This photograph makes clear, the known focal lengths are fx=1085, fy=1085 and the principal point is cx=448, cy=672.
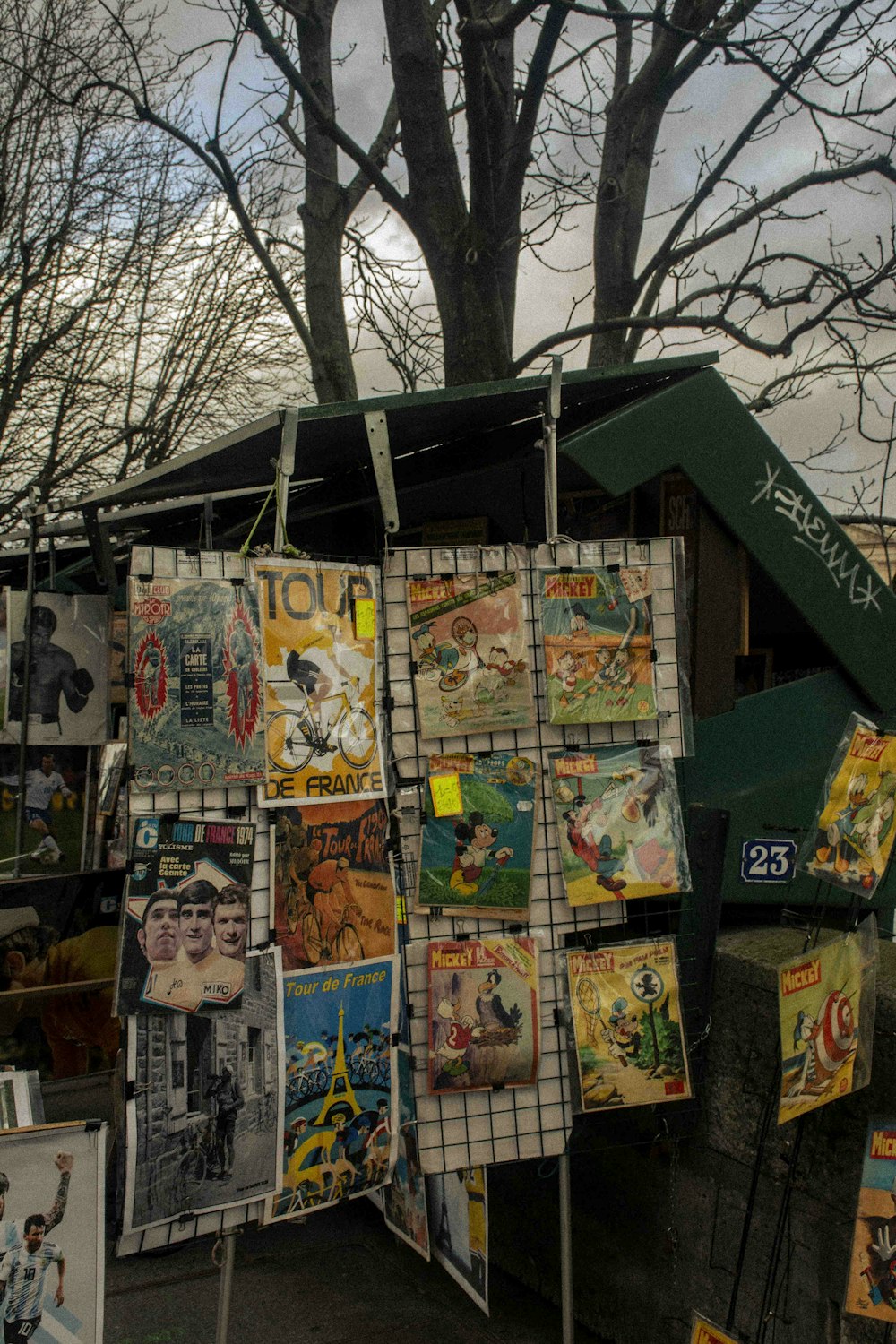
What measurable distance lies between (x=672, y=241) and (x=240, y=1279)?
7.19 metres

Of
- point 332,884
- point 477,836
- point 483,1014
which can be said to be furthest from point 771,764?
point 332,884

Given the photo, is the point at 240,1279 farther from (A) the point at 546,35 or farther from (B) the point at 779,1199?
(A) the point at 546,35

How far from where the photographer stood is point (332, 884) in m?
2.90

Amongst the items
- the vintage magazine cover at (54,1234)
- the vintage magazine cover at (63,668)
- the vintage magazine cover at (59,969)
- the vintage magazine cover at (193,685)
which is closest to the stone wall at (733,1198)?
the vintage magazine cover at (54,1234)

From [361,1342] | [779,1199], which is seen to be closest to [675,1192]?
[779,1199]

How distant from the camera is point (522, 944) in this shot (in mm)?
3070

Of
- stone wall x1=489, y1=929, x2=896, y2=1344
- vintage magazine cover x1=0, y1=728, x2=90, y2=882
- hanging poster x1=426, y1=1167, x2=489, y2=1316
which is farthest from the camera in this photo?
vintage magazine cover x1=0, y1=728, x2=90, y2=882

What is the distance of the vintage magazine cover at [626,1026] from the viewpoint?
310cm

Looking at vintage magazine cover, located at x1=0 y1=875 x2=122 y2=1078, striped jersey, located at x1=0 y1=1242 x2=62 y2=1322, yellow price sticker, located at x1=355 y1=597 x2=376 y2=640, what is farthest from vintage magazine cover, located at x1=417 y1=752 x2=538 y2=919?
vintage magazine cover, located at x1=0 y1=875 x2=122 y2=1078

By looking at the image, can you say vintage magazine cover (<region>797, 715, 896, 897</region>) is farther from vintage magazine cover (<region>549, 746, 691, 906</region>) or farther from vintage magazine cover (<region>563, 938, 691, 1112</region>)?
vintage magazine cover (<region>563, 938, 691, 1112</region>)

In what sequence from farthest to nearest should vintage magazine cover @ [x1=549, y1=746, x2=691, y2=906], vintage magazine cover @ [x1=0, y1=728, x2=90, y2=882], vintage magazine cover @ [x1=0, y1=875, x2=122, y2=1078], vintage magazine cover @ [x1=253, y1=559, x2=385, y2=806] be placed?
vintage magazine cover @ [x1=0, y1=728, x2=90, y2=882] → vintage magazine cover @ [x1=0, y1=875, x2=122, y2=1078] → vintage magazine cover @ [x1=549, y1=746, x2=691, y2=906] → vintage magazine cover @ [x1=253, y1=559, x2=385, y2=806]

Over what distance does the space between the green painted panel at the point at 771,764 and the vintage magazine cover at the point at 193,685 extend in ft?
5.21

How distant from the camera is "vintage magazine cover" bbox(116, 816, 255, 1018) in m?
2.67

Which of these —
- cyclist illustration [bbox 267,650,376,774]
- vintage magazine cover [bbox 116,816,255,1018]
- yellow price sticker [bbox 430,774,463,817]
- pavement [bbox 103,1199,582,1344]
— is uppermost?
cyclist illustration [bbox 267,650,376,774]
